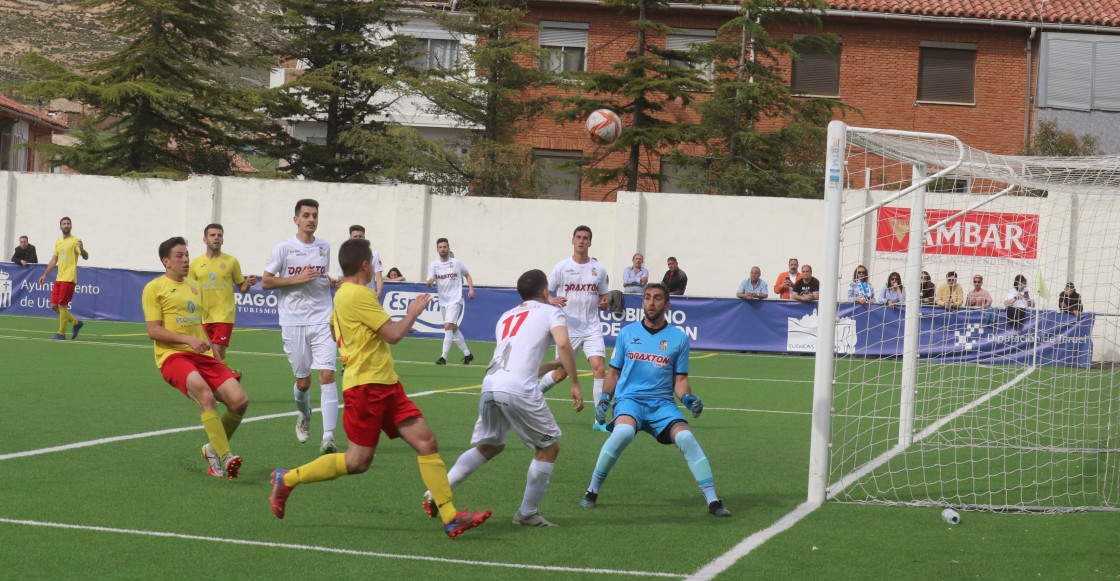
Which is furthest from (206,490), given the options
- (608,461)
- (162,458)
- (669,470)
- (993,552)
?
(993,552)

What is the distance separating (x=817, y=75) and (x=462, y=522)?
33088 millimetres

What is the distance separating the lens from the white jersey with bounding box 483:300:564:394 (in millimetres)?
7242

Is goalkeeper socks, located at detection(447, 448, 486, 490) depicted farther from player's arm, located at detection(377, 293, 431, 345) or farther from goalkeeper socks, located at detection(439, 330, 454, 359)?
goalkeeper socks, located at detection(439, 330, 454, 359)

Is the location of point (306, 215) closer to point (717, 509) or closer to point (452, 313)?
point (717, 509)

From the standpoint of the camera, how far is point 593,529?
738 centimetres

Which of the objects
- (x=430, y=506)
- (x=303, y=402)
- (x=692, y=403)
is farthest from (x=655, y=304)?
Answer: (x=303, y=402)

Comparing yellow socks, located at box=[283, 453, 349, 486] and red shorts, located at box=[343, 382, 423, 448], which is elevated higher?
red shorts, located at box=[343, 382, 423, 448]

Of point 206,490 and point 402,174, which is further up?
point 402,174

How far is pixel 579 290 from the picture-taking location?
13.3 meters

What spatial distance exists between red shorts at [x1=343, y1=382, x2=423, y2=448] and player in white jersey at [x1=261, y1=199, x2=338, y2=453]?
11.5ft

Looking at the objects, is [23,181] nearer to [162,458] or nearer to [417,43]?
[417,43]

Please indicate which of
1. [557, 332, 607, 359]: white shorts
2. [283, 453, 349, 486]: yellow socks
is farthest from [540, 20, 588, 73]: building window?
[283, 453, 349, 486]: yellow socks

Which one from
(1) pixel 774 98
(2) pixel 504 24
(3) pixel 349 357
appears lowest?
(3) pixel 349 357

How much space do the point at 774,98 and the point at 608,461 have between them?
80.6 feet
